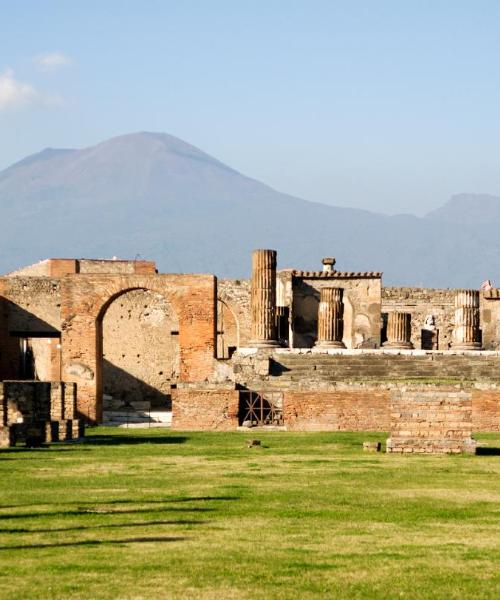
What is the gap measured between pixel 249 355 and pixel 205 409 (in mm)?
4490

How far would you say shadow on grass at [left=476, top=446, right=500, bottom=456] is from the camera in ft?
72.6

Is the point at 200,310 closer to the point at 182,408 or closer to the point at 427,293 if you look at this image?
the point at 182,408

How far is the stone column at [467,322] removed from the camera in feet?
144

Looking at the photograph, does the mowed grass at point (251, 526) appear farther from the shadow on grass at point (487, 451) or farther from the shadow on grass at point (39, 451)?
the shadow on grass at point (39, 451)

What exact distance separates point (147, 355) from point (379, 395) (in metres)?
18.4

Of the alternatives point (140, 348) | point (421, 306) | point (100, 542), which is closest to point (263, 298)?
point (140, 348)

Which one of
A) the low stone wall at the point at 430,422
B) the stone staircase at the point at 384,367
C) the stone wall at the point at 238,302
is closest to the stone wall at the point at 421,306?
the stone wall at the point at 238,302

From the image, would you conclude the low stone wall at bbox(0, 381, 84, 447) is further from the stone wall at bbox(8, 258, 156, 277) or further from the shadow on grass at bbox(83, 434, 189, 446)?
the stone wall at bbox(8, 258, 156, 277)

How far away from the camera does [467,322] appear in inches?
1751

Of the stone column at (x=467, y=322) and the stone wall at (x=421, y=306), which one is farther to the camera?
the stone wall at (x=421, y=306)

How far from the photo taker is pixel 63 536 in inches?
479

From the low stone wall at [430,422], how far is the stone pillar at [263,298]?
18.6 metres

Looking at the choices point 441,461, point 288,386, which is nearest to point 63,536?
point 441,461

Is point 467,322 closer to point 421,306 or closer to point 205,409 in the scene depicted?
point 421,306
